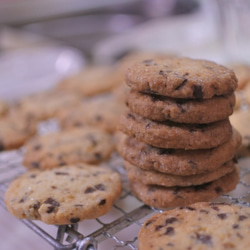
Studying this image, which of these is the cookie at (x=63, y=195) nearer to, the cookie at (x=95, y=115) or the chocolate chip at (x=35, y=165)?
the chocolate chip at (x=35, y=165)

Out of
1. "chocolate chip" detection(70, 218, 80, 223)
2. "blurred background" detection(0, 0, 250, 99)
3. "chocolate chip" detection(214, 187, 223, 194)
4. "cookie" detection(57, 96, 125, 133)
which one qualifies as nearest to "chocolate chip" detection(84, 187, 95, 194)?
"chocolate chip" detection(70, 218, 80, 223)

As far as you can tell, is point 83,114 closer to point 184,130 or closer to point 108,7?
point 184,130

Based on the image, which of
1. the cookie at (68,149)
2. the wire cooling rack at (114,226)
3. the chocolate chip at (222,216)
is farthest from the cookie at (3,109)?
the chocolate chip at (222,216)

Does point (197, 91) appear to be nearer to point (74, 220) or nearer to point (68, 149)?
point (74, 220)

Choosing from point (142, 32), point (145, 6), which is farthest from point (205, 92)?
point (145, 6)

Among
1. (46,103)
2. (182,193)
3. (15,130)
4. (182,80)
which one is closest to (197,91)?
(182,80)

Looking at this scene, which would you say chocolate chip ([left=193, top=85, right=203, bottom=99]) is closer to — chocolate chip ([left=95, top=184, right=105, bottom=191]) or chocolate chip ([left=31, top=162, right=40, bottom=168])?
chocolate chip ([left=95, top=184, right=105, bottom=191])
